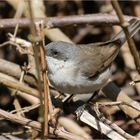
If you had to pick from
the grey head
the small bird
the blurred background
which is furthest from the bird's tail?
the blurred background

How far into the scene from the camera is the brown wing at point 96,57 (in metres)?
3.63

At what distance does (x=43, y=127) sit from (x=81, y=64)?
1.67 meters

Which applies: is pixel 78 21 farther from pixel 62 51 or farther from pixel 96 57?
pixel 96 57

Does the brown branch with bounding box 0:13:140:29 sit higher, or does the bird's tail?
the brown branch with bounding box 0:13:140:29

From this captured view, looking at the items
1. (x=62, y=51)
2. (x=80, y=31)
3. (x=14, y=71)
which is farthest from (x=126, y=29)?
(x=80, y=31)

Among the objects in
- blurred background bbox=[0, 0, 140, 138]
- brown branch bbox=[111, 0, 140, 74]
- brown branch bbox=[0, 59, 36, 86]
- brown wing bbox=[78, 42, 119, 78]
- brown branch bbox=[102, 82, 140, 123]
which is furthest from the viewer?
blurred background bbox=[0, 0, 140, 138]

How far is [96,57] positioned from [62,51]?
1.74 feet

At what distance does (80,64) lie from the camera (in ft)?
11.8

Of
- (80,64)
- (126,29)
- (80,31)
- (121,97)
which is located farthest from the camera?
(80,31)

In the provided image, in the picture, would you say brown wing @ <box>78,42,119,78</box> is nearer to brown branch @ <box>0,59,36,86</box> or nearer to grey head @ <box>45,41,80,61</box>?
grey head @ <box>45,41,80,61</box>

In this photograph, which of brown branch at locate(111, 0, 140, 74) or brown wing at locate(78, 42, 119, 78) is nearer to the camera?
brown branch at locate(111, 0, 140, 74)

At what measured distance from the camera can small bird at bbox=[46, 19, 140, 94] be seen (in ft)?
10.8

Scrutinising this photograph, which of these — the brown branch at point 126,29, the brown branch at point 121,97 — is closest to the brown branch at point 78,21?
the brown branch at point 121,97

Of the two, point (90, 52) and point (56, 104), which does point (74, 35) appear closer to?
point (90, 52)
